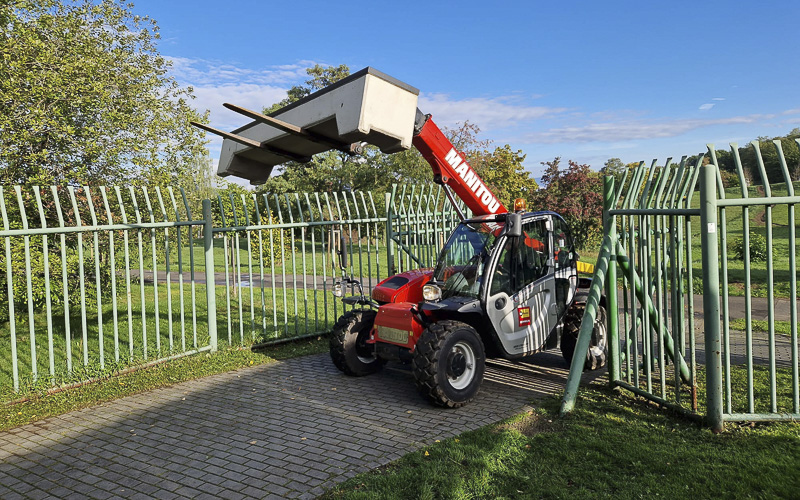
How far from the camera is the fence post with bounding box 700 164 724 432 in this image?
4371 millimetres

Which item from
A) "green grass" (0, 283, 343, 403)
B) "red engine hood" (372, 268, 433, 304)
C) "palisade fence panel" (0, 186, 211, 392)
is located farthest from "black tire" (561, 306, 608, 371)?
"palisade fence panel" (0, 186, 211, 392)

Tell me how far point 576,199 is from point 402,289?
18127 mm

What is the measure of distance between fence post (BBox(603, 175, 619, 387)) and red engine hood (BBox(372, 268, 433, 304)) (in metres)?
2.32

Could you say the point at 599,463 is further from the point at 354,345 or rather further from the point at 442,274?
the point at 354,345

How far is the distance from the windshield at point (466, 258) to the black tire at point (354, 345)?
109 centimetres

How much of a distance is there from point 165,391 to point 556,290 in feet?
16.1

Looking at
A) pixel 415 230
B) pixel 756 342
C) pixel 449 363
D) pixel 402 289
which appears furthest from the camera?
pixel 415 230

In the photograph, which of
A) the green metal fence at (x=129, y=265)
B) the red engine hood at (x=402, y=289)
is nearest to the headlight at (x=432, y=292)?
the red engine hood at (x=402, y=289)

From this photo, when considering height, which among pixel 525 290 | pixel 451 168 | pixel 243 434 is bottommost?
pixel 243 434

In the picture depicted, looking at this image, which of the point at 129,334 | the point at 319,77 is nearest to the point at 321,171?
the point at 319,77

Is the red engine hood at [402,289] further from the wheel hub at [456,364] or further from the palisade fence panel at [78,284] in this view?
the palisade fence panel at [78,284]

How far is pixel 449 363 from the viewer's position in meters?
5.54

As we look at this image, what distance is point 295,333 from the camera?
9.12 metres

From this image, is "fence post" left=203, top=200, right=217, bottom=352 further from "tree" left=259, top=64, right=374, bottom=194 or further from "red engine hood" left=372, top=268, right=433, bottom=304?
"tree" left=259, top=64, right=374, bottom=194
